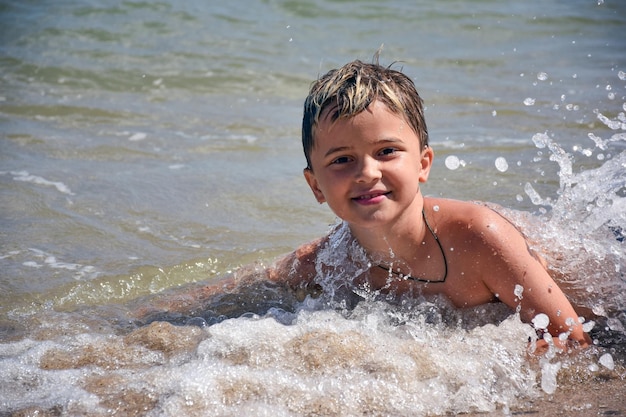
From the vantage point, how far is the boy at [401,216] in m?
3.40

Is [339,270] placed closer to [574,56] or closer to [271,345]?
[271,345]

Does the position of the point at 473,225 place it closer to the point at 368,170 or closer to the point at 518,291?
the point at 518,291

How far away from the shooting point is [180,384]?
2.97 m

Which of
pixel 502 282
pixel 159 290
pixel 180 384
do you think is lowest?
pixel 159 290

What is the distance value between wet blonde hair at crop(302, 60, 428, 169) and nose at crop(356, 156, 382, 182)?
20 cm

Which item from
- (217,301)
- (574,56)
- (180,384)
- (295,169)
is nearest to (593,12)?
(574,56)

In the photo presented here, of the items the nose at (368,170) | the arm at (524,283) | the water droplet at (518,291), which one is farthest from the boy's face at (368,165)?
the water droplet at (518,291)

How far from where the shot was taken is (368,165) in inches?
132

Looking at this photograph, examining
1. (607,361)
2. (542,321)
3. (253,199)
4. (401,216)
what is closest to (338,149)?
(401,216)

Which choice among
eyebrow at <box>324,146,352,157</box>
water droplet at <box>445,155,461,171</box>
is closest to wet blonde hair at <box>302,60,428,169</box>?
eyebrow at <box>324,146,352,157</box>

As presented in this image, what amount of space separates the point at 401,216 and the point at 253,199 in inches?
90.8

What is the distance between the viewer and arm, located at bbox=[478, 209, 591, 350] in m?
3.41

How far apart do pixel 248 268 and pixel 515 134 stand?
3237mm

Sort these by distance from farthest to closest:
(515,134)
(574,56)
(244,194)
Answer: (574,56) < (515,134) < (244,194)
